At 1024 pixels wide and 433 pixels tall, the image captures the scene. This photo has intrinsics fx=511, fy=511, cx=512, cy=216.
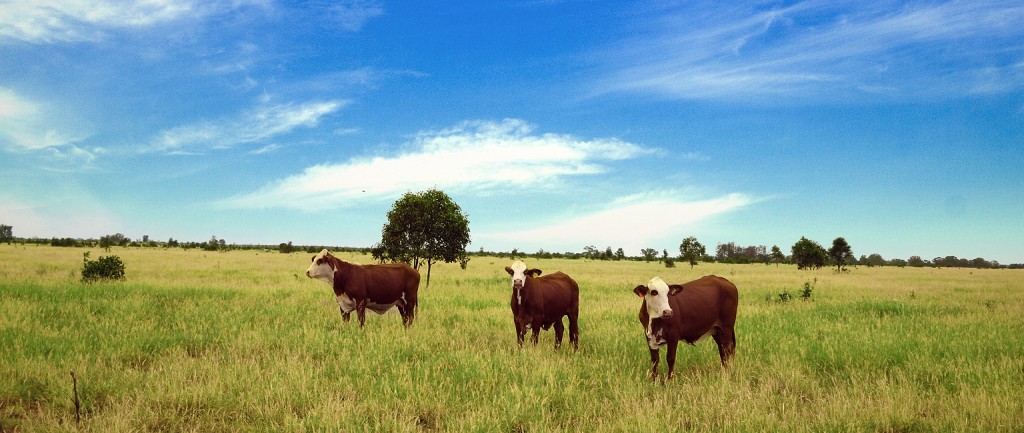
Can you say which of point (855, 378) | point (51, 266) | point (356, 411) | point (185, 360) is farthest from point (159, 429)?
point (51, 266)

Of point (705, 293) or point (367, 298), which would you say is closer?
point (705, 293)

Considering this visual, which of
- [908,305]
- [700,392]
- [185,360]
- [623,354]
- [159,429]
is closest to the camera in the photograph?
[159,429]

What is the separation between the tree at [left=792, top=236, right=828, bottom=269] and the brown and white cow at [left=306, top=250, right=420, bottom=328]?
61641mm

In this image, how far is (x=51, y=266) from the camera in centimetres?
2812

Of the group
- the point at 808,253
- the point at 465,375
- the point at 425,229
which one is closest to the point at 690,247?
the point at 808,253

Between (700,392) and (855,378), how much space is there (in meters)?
2.93

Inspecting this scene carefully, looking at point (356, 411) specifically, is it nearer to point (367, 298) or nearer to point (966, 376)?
point (367, 298)

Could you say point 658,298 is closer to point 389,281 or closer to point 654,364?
point 654,364

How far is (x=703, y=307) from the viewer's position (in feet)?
26.6

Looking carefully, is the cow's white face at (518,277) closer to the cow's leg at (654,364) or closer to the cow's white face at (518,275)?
the cow's white face at (518,275)

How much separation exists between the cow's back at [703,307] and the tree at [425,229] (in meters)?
16.8

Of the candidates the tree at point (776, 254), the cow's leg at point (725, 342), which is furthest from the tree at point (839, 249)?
the cow's leg at point (725, 342)

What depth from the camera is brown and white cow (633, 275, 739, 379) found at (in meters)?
7.52

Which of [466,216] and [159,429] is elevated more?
[466,216]
